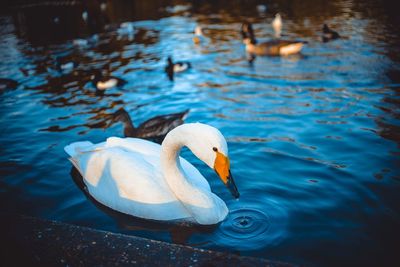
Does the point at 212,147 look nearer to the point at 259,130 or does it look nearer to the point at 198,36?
the point at 259,130

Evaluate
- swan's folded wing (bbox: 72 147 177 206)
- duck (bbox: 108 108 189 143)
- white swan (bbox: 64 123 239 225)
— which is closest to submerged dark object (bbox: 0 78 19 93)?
duck (bbox: 108 108 189 143)

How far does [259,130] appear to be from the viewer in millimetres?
7734

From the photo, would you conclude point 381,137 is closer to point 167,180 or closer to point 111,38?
point 167,180

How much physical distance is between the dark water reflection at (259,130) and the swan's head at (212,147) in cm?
98

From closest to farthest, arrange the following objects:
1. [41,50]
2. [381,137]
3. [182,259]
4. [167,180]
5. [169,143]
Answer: [182,259] < [169,143] < [167,180] < [381,137] < [41,50]

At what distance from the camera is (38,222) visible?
3.45 meters

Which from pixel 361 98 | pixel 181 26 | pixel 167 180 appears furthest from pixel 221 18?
pixel 167 180

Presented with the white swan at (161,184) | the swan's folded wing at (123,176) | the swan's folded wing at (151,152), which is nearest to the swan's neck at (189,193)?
the white swan at (161,184)

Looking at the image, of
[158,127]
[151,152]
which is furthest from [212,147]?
[158,127]

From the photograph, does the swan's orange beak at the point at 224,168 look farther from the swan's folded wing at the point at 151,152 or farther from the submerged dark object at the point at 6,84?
the submerged dark object at the point at 6,84

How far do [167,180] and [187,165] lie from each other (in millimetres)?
803

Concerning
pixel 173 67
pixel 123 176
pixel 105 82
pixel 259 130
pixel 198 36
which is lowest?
pixel 259 130

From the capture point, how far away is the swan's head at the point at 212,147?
372 cm

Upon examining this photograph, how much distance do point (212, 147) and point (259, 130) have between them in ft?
13.7
